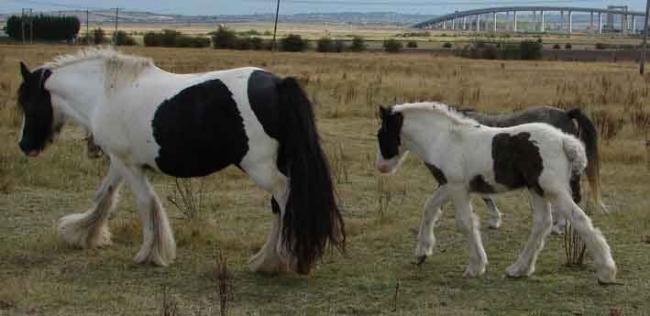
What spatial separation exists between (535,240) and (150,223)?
303 cm

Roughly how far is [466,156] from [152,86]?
8.19ft

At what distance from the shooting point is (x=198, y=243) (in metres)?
8.45

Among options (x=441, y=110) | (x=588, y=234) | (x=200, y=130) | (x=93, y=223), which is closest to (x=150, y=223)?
(x=93, y=223)

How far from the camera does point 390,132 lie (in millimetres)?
7863

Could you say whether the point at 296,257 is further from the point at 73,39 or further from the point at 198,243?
the point at 73,39

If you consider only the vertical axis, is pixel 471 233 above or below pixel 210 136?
below

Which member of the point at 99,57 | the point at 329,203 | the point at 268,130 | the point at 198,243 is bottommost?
the point at 198,243

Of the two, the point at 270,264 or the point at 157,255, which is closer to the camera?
the point at 270,264

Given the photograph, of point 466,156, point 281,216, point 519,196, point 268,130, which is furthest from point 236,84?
point 519,196

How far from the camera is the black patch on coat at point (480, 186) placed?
24.0 feet

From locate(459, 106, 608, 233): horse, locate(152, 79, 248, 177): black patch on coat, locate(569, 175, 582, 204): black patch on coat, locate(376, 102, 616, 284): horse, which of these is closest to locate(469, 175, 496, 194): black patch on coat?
locate(376, 102, 616, 284): horse

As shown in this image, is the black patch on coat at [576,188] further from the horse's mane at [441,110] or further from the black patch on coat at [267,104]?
the black patch on coat at [267,104]

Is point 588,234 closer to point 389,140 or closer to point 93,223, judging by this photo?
point 389,140

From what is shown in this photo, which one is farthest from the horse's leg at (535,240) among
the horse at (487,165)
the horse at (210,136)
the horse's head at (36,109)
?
the horse's head at (36,109)
